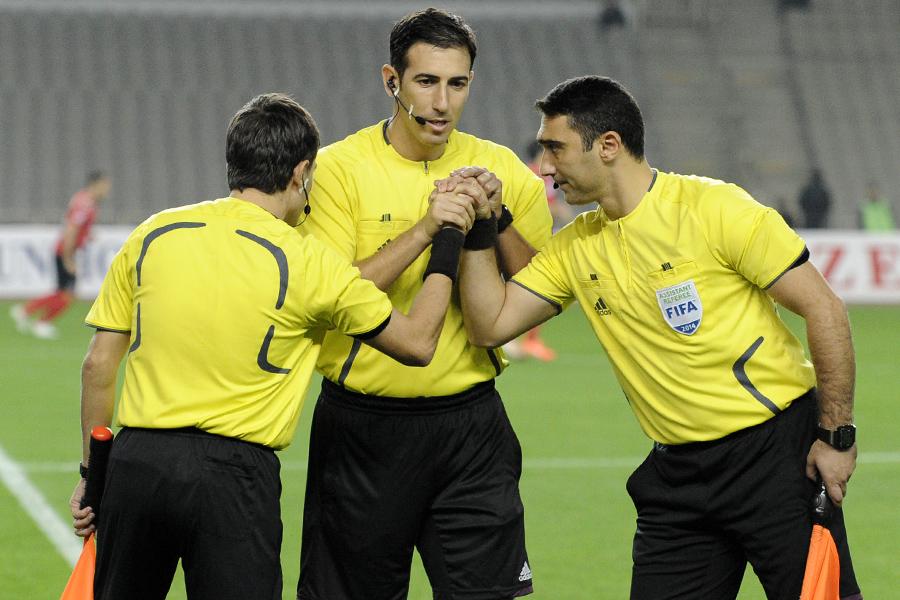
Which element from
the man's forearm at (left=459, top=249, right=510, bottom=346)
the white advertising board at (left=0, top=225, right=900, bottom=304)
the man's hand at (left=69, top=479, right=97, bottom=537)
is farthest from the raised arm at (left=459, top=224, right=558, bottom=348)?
the white advertising board at (left=0, top=225, right=900, bottom=304)

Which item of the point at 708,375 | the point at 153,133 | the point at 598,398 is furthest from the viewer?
the point at 153,133

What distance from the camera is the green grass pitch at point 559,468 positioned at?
679cm

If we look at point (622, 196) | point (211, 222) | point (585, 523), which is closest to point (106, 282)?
point (211, 222)

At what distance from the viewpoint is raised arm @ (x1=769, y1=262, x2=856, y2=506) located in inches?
169

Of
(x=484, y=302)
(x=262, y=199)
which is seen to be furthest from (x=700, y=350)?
(x=262, y=199)

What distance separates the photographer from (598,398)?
12.2m

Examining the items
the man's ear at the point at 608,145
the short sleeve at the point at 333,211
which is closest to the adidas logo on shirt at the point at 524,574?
the short sleeve at the point at 333,211

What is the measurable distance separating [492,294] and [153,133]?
2682 cm

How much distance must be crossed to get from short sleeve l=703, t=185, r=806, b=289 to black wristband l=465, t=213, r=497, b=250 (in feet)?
2.29

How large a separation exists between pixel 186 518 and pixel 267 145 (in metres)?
1.10

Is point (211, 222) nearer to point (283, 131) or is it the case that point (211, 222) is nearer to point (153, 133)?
point (283, 131)

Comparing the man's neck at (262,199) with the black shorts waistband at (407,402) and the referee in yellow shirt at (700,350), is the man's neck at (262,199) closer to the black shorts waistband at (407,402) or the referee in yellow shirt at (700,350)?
the referee in yellow shirt at (700,350)

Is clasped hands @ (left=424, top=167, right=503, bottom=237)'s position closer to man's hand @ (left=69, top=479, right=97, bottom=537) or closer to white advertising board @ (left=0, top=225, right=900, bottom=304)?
man's hand @ (left=69, top=479, right=97, bottom=537)

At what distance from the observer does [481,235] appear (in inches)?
183
